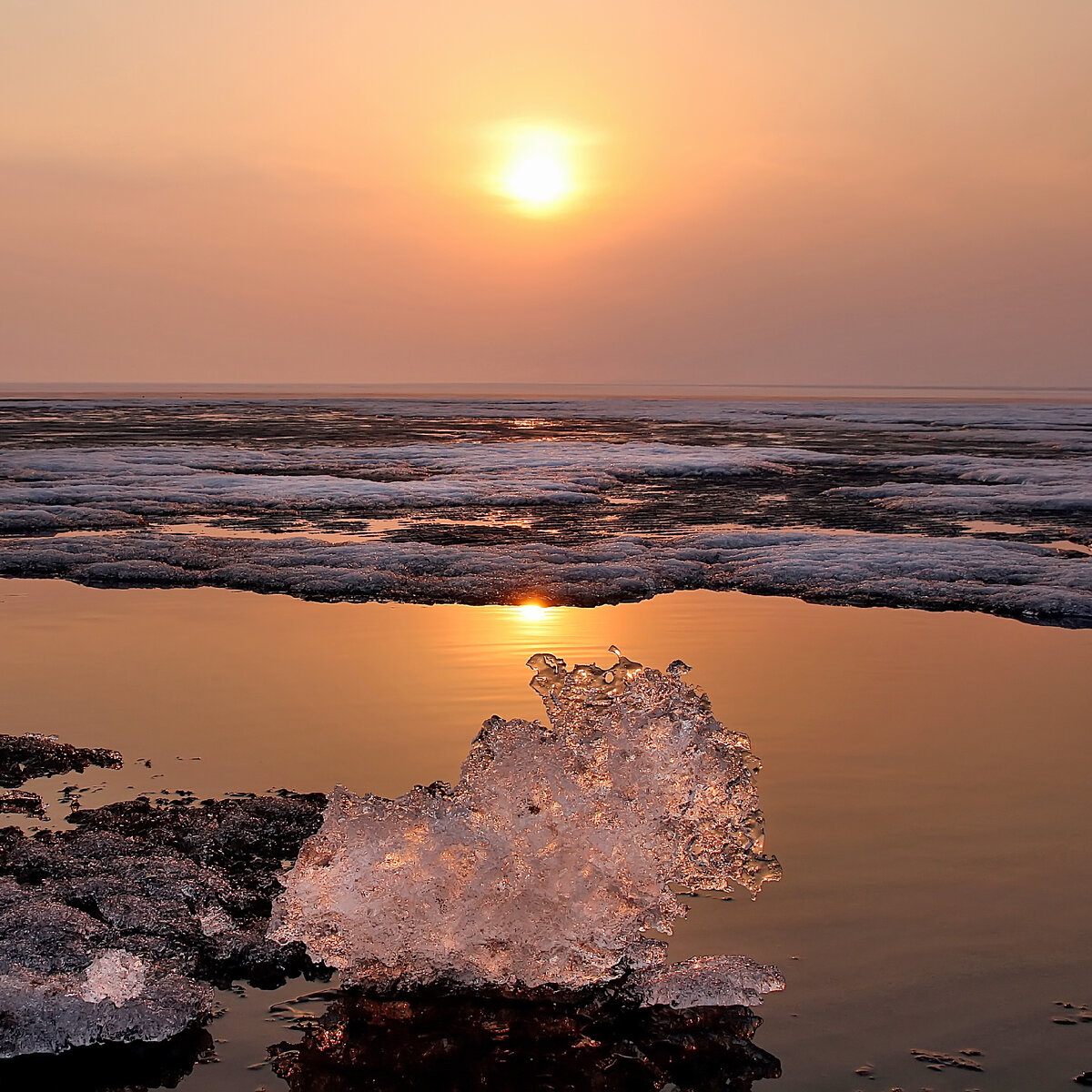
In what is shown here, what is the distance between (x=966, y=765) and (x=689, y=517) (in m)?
10.3

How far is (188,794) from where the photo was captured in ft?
16.2

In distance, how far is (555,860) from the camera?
12.2 feet

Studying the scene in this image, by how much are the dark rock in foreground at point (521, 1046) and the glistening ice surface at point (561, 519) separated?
638 centimetres

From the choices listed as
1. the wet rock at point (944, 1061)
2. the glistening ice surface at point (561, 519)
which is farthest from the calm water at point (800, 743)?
the glistening ice surface at point (561, 519)

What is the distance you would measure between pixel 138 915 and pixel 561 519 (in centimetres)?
1192

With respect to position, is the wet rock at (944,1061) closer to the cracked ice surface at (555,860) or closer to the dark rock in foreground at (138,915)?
the cracked ice surface at (555,860)

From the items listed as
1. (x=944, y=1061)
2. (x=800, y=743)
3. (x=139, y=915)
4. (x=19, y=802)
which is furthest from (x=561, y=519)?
(x=944, y=1061)

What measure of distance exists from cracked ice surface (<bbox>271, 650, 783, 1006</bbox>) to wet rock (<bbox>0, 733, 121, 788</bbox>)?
1.95 metres

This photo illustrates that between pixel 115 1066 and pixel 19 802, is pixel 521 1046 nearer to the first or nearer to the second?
pixel 115 1066

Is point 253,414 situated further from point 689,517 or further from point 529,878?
point 529,878

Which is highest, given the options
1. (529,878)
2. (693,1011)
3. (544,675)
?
(544,675)

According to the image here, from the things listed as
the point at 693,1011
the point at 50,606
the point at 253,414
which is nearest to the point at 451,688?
the point at 693,1011

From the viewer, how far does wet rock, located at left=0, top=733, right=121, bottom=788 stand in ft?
17.0

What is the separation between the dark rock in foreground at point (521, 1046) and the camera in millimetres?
3062
